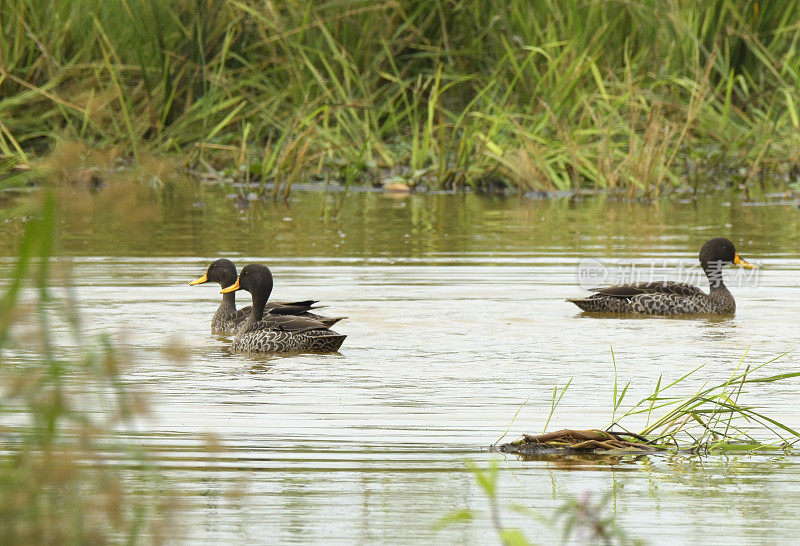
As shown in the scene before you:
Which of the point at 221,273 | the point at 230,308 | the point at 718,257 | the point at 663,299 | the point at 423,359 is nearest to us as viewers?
the point at 423,359

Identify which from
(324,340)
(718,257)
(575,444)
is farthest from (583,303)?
(575,444)

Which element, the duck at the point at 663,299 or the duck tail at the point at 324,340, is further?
the duck at the point at 663,299

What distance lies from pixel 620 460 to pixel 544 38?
47.5 ft

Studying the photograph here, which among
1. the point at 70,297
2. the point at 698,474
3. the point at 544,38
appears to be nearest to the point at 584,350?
the point at 698,474

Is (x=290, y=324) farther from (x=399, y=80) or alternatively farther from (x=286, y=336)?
(x=399, y=80)

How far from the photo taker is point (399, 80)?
1812 cm

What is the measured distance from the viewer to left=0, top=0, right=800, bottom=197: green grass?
18.2 metres

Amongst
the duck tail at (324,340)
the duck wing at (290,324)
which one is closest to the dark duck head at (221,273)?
the duck wing at (290,324)

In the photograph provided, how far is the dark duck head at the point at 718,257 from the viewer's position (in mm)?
10914

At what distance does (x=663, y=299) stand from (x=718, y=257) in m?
0.73

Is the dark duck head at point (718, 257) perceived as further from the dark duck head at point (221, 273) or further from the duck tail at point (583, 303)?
the dark duck head at point (221, 273)

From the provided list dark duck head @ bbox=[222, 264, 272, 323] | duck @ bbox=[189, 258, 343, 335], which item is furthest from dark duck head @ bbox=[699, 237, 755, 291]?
dark duck head @ bbox=[222, 264, 272, 323]

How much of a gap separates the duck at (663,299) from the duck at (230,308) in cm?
206

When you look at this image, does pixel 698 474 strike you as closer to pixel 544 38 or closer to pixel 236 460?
pixel 236 460
